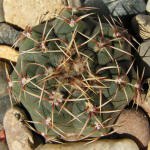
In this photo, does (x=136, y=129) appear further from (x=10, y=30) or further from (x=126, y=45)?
(x=10, y=30)

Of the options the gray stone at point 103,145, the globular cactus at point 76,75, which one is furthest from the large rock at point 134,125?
the globular cactus at point 76,75

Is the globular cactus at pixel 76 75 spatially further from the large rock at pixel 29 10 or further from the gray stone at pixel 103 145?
the large rock at pixel 29 10

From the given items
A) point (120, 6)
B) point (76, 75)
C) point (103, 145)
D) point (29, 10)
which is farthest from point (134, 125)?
point (29, 10)

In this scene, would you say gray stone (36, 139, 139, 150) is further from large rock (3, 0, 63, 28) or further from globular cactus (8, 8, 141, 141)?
large rock (3, 0, 63, 28)

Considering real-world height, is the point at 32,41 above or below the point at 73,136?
above

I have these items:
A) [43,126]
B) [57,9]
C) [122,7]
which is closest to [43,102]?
[43,126]
